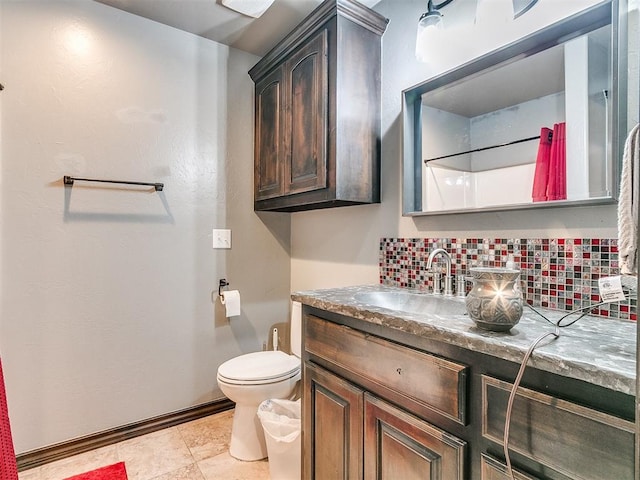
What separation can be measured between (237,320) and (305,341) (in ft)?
3.52

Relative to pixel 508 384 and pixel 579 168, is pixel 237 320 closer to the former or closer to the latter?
pixel 508 384

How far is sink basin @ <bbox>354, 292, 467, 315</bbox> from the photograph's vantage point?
1.31m

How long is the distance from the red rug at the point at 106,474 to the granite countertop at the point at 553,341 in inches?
55.1

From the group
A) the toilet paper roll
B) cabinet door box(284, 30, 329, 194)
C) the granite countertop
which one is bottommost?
the toilet paper roll

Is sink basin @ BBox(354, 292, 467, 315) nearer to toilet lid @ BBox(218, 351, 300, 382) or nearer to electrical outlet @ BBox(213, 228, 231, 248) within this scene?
toilet lid @ BBox(218, 351, 300, 382)

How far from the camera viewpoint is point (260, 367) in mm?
1800

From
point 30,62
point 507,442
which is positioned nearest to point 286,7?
point 30,62

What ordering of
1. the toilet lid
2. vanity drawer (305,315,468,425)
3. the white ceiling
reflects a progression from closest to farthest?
vanity drawer (305,315,468,425)
the toilet lid
the white ceiling

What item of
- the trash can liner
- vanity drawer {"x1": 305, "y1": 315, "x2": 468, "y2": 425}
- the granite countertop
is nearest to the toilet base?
the trash can liner

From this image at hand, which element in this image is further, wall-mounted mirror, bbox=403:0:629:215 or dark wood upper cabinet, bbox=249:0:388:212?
dark wood upper cabinet, bbox=249:0:388:212

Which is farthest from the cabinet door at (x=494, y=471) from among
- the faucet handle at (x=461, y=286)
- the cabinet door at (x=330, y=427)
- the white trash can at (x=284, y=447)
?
the white trash can at (x=284, y=447)

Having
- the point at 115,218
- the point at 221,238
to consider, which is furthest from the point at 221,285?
the point at 115,218

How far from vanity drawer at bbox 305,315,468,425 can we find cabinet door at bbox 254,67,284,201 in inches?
40.6

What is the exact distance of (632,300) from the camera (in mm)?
957
